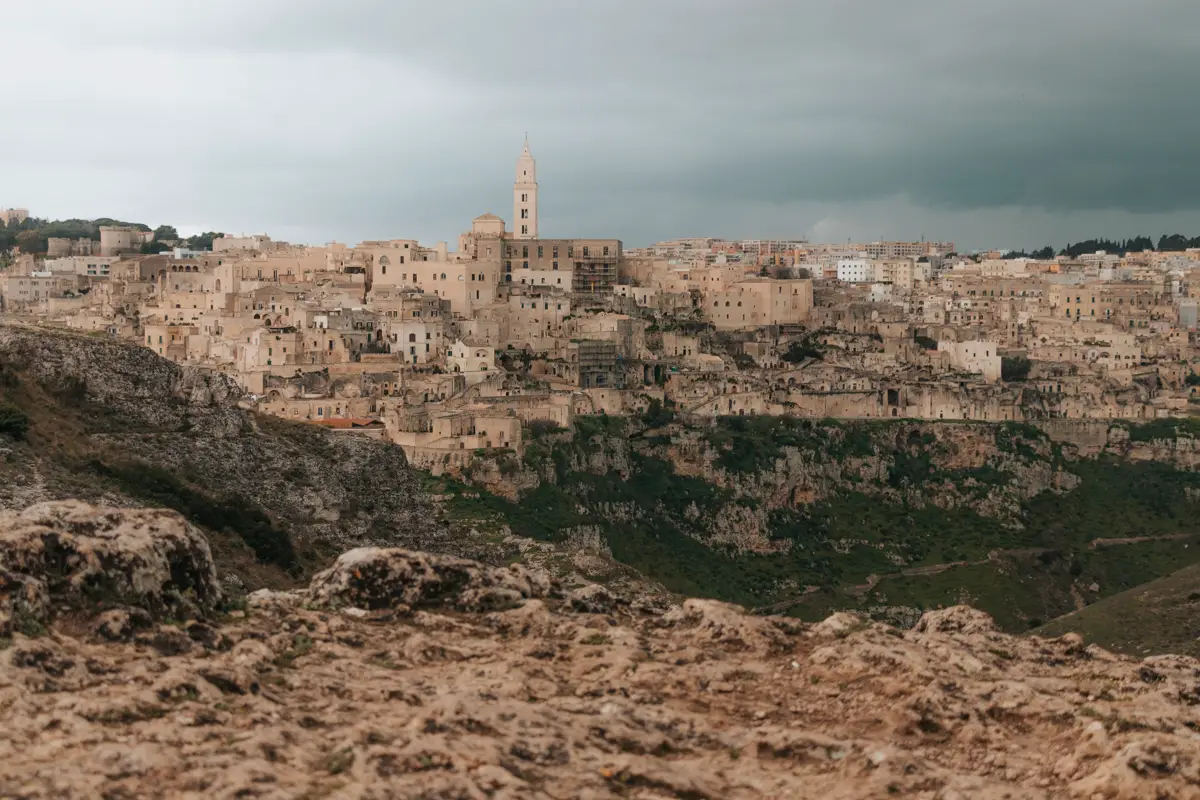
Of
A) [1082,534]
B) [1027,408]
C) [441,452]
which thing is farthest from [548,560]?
[1027,408]

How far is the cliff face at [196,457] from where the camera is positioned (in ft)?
92.5

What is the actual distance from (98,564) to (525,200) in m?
89.6

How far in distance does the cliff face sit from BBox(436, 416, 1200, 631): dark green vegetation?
19435 millimetres

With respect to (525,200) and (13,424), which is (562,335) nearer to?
(525,200)

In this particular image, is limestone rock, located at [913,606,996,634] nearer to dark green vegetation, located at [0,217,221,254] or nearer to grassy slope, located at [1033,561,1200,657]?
grassy slope, located at [1033,561,1200,657]

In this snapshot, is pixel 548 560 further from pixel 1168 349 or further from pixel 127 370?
pixel 1168 349

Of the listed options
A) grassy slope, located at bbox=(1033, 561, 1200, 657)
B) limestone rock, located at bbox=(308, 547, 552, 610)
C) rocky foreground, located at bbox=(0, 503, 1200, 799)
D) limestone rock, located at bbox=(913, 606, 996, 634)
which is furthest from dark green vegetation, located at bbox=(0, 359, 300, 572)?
grassy slope, located at bbox=(1033, 561, 1200, 657)

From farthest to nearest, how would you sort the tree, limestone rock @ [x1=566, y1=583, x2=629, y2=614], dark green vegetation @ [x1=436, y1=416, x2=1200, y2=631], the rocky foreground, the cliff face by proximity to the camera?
the tree < dark green vegetation @ [x1=436, y1=416, x2=1200, y2=631] < the cliff face < limestone rock @ [x1=566, y1=583, x2=629, y2=614] < the rocky foreground

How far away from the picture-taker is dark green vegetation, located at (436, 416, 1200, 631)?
63938 millimetres

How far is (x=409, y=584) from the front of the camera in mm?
16312

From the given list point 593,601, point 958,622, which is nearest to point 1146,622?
point 958,622

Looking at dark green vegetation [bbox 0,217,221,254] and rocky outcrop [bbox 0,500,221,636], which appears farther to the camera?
dark green vegetation [bbox 0,217,221,254]

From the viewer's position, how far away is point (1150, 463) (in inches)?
3233

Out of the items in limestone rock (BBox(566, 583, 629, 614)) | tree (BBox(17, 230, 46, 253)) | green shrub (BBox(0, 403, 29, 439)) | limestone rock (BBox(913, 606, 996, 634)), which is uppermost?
tree (BBox(17, 230, 46, 253))
